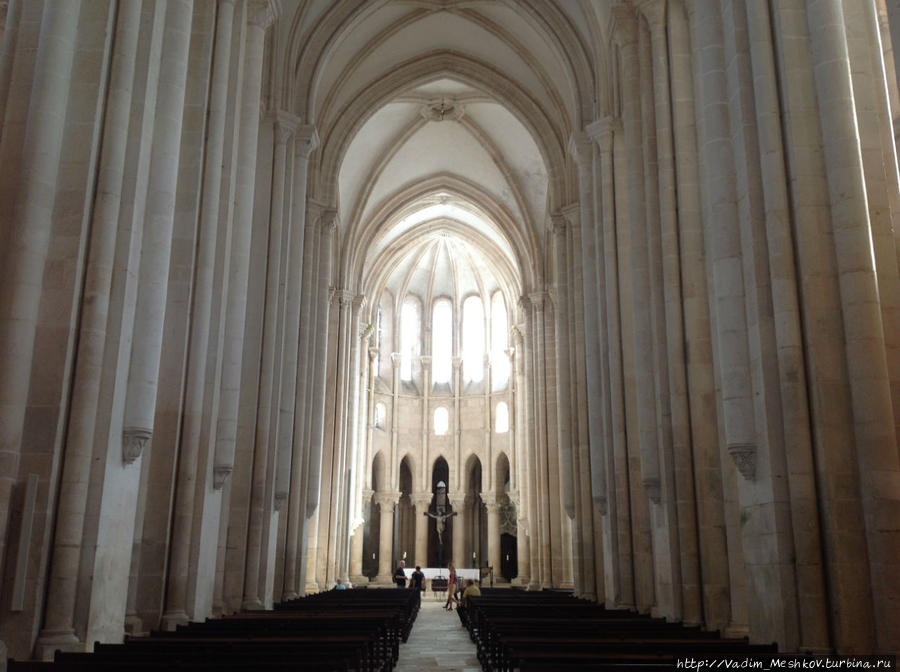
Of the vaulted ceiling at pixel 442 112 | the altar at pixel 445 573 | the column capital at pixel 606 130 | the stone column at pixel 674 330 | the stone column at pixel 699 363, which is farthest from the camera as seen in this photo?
the altar at pixel 445 573

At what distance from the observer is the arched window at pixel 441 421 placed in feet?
158

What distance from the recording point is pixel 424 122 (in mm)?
32438

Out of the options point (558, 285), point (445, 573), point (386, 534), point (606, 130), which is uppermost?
point (606, 130)

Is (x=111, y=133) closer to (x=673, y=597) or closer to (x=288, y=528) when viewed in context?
(x=673, y=597)

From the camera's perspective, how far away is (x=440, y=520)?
46.7 m

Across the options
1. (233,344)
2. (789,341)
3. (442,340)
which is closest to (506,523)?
(442,340)

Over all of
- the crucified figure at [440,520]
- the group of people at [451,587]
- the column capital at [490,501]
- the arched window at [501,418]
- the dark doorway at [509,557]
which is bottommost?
the group of people at [451,587]

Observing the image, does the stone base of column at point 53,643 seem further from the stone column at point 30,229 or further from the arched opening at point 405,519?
the arched opening at point 405,519

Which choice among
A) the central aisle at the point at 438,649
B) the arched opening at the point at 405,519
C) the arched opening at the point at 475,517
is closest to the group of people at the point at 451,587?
the central aisle at the point at 438,649

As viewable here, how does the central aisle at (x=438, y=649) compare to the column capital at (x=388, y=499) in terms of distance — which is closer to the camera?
the central aisle at (x=438, y=649)

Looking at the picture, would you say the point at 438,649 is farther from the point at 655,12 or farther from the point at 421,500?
the point at 421,500

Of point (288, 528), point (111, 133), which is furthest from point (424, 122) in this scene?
point (111, 133)

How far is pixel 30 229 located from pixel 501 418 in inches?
1562

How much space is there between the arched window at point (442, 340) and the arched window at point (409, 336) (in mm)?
958
